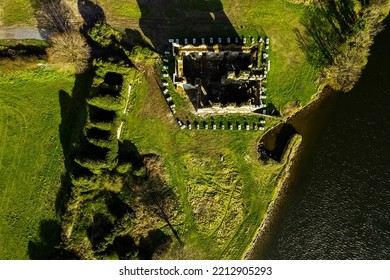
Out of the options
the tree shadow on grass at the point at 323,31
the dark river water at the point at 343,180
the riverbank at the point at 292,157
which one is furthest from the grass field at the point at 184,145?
the dark river water at the point at 343,180

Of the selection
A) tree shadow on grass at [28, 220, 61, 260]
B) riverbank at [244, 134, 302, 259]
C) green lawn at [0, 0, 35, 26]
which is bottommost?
tree shadow on grass at [28, 220, 61, 260]

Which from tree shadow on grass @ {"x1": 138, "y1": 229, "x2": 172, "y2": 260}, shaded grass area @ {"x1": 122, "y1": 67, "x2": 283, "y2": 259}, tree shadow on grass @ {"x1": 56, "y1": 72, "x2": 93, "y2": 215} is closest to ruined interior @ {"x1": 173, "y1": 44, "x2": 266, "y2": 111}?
shaded grass area @ {"x1": 122, "y1": 67, "x2": 283, "y2": 259}

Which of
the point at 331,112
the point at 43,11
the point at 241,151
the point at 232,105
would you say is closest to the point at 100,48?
the point at 43,11

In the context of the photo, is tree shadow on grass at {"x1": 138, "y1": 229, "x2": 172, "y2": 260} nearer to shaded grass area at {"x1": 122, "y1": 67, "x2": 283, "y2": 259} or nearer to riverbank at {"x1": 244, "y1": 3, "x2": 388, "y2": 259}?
shaded grass area at {"x1": 122, "y1": 67, "x2": 283, "y2": 259}

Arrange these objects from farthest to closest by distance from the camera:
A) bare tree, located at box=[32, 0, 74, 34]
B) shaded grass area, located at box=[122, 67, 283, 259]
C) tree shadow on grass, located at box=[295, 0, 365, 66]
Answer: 1. tree shadow on grass, located at box=[295, 0, 365, 66]
2. shaded grass area, located at box=[122, 67, 283, 259]
3. bare tree, located at box=[32, 0, 74, 34]

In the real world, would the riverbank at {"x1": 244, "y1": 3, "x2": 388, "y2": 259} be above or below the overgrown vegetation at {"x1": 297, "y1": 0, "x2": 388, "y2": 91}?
below

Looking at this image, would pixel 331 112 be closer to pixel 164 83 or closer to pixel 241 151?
pixel 241 151

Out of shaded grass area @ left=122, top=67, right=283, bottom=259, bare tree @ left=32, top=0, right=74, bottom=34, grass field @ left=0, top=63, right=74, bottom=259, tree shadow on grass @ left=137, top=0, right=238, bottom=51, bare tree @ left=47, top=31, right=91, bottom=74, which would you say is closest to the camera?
bare tree @ left=47, top=31, right=91, bottom=74

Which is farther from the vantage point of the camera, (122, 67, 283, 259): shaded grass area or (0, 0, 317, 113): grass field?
(122, 67, 283, 259): shaded grass area
